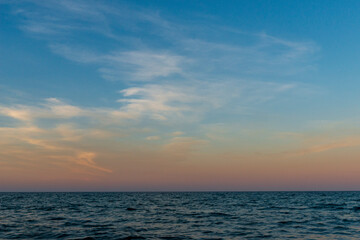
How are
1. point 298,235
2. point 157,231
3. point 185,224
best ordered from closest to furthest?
point 298,235, point 157,231, point 185,224

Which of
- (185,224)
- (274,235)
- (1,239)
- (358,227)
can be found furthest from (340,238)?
(1,239)

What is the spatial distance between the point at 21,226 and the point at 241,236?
71.5 feet

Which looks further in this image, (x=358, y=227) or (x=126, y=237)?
(x=358, y=227)

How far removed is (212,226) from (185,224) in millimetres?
3124

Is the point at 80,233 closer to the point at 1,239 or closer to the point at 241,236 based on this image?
the point at 1,239

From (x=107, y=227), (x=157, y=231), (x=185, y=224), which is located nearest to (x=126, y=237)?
(x=157, y=231)

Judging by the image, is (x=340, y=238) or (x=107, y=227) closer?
(x=340, y=238)

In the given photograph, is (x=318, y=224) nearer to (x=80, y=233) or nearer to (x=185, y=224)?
(x=185, y=224)

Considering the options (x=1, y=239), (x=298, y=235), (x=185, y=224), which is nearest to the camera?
(x=1, y=239)

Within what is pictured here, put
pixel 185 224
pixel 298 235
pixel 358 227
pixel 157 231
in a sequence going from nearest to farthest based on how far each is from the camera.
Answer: pixel 298 235
pixel 157 231
pixel 358 227
pixel 185 224

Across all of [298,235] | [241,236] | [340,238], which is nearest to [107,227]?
[241,236]

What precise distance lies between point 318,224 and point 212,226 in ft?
37.7

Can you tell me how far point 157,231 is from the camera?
88.1 feet

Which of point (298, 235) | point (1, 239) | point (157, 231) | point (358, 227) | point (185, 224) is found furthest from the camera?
point (185, 224)
